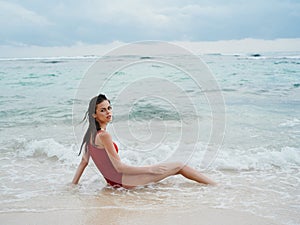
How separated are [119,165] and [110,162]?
0.11m

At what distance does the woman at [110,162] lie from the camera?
4.14 metres

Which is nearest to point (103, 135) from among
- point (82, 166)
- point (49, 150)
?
point (82, 166)

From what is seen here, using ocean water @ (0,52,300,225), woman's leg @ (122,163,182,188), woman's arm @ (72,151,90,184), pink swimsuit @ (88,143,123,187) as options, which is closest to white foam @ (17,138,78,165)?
ocean water @ (0,52,300,225)

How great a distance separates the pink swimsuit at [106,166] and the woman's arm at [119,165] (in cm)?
6

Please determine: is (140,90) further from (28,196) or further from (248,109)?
(28,196)

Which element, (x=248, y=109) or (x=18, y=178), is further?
(x=248, y=109)

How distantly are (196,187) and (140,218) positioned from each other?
113cm

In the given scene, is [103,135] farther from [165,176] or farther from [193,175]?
[193,175]

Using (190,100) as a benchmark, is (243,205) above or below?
below

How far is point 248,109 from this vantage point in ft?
31.8

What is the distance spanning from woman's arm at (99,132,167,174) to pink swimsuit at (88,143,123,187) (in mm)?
58

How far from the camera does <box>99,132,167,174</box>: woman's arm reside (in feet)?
13.4

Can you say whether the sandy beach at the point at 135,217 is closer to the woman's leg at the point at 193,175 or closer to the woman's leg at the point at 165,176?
the woman's leg at the point at 165,176

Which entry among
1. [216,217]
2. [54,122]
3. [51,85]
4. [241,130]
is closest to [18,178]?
[216,217]
